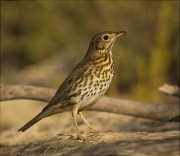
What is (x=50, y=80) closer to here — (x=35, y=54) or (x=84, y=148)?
(x=35, y=54)

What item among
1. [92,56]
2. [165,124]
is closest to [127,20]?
[165,124]

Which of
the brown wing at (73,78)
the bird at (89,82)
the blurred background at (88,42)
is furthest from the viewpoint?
the blurred background at (88,42)

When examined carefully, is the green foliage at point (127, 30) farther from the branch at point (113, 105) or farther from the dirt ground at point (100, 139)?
the branch at point (113, 105)

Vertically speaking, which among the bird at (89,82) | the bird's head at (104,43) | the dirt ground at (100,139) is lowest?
the dirt ground at (100,139)

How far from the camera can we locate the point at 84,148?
6.54 m

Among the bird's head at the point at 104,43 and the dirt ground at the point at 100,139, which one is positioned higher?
the bird's head at the point at 104,43

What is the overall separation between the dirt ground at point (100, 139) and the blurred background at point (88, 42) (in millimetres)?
94

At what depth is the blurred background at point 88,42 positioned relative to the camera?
16453 millimetres

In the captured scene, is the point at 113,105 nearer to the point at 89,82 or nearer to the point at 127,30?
the point at 89,82

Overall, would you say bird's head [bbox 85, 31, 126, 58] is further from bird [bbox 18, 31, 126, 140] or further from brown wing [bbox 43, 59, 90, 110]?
brown wing [bbox 43, 59, 90, 110]

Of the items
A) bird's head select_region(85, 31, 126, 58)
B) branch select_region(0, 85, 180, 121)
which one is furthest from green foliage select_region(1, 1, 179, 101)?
bird's head select_region(85, 31, 126, 58)

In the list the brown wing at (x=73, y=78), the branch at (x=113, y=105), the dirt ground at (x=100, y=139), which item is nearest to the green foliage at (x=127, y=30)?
the dirt ground at (x=100, y=139)

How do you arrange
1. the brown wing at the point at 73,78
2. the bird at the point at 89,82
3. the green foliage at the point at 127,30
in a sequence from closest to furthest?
the bird at the point at 89,82, the brown wing at the point at 73,78, the green foliage at the point at 127,30

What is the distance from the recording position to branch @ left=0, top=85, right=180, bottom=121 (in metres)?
9.73
